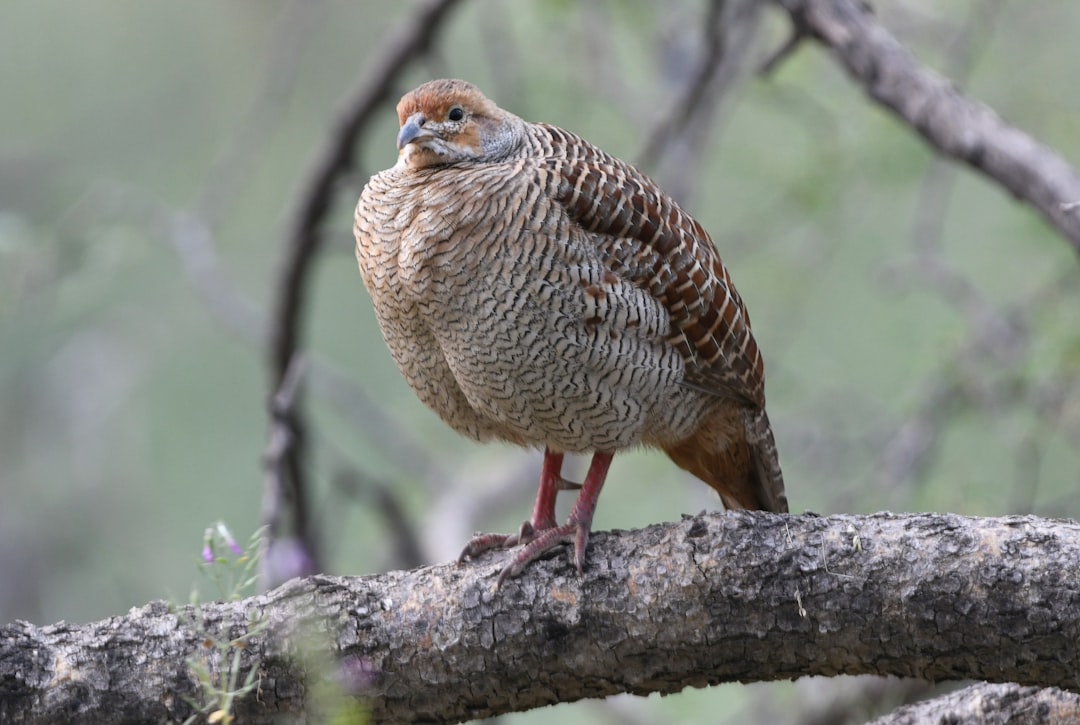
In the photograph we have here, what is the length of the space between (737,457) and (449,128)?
4.41 feet

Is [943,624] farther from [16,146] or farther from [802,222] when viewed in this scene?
[16,146]

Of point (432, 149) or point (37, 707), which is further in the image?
point (432, 149)

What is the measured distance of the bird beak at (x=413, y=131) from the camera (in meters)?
3.44

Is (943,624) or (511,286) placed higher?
(511,286)

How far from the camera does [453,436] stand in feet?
29.4

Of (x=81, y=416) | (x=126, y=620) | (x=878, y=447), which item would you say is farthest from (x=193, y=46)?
(x=126, y=620)

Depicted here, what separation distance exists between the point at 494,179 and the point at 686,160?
252 cm

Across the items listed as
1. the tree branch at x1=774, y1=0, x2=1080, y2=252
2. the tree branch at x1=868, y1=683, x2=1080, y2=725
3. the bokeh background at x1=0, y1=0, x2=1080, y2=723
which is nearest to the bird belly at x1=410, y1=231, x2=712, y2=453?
the tree branch at x1=868, y1=683, x2=1080, y2=725

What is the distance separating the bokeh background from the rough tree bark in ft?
6.25

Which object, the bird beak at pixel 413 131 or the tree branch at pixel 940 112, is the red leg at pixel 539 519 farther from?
the tree branch at pixel 940 112

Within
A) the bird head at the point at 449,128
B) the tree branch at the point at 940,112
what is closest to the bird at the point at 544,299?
the bird head at the point at 449,128

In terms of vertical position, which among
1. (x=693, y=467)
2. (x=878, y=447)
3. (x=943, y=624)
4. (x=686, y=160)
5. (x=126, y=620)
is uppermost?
(x=686, y=160)

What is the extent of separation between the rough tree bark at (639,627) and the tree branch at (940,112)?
1400 millimetres

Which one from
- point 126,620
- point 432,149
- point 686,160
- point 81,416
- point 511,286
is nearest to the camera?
point 126,620
